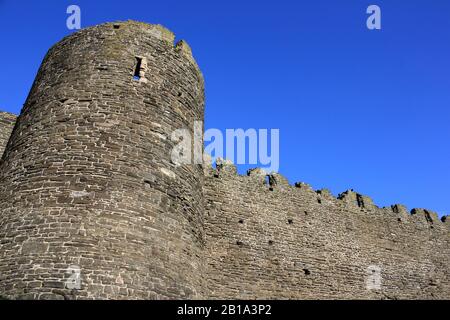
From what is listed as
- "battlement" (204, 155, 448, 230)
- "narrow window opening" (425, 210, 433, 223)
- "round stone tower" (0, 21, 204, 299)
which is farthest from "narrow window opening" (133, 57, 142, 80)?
"narrow window opening" (425, 210, 433, 223)

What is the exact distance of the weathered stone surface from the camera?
782 centimetres

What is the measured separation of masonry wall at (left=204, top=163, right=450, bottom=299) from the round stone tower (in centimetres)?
174

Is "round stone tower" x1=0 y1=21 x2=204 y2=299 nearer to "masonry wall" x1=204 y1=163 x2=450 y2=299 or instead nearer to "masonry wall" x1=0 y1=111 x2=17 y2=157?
"masonry wall" x1=204 y1=163 x2=450 y2=299

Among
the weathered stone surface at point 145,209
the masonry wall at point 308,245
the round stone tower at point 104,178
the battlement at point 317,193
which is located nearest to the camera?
the round stone tower at point 104,178

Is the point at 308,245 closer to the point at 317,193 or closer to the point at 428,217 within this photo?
the point at 317,193

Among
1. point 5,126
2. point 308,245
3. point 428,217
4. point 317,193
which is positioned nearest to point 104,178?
point 5,126

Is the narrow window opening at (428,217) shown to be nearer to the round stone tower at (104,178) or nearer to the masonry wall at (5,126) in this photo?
the round stone tower at (104,178)

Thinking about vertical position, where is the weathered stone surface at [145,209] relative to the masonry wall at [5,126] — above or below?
below

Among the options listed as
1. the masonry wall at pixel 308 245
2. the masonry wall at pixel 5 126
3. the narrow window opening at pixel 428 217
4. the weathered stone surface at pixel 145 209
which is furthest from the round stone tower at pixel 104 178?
the narrow window opening at pixel 428 217

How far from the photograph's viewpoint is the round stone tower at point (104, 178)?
764 centimetres

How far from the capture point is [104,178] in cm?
858

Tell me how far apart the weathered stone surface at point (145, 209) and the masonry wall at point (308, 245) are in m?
0.04
